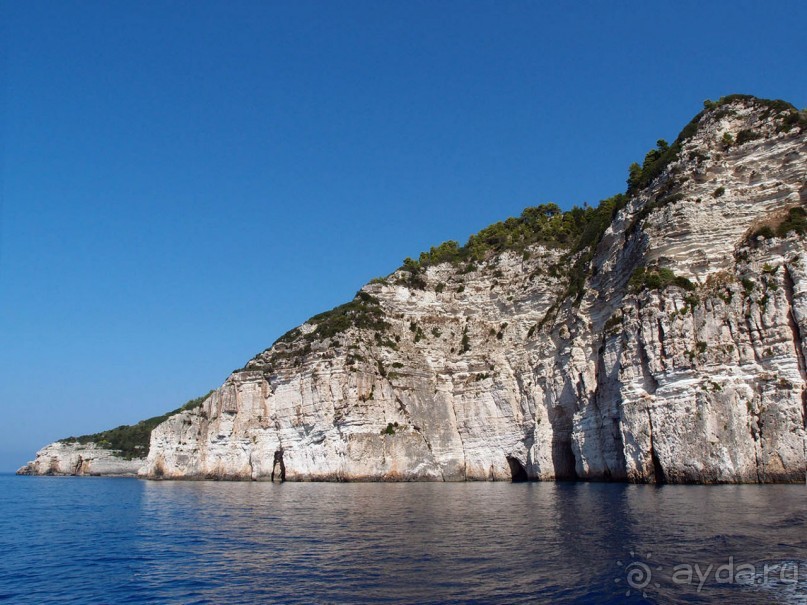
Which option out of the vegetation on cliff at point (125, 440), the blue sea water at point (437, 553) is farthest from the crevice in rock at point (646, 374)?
the vegetation on cliff at point (125, 440)

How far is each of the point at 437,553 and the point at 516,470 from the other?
49911mm

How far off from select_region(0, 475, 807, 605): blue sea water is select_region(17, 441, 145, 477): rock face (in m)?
111

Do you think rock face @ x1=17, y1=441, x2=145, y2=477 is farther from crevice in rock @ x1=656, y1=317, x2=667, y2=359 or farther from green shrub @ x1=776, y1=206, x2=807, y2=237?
green shrub @ x1=776, y1=206, x2=807, y2=237

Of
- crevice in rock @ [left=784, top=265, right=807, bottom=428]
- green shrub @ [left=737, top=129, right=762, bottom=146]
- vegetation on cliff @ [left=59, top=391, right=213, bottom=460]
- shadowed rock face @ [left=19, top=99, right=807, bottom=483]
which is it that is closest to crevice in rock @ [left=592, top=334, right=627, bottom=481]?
shadowed rock face @ [left=19, top=99, right=807, bottom=483]

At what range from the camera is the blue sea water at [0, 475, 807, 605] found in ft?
47.8

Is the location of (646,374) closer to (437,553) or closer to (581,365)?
(581,365)

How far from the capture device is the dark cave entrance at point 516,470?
66.4m

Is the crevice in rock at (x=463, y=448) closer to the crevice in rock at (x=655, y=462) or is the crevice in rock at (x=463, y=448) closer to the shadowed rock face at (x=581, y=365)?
the shadowed rock face at (x=581, y=365)

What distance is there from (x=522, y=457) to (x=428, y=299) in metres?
25.2

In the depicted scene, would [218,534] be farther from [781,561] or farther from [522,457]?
[522,457]

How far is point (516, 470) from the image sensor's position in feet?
220

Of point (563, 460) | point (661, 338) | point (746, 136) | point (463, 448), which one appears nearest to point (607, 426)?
point (661, 338)

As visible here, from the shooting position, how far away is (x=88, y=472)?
451 ft

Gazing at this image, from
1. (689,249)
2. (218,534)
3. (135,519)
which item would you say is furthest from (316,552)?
(689,249)
